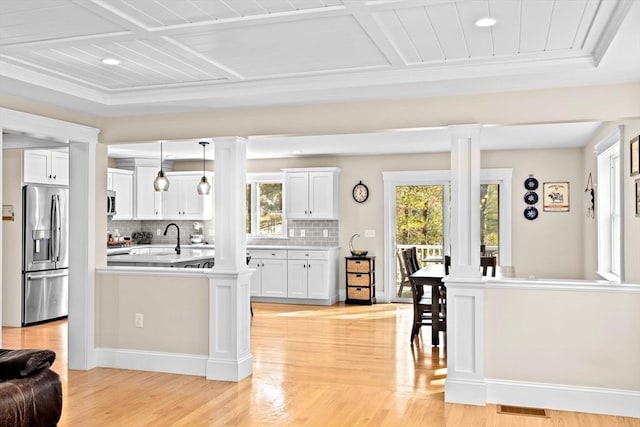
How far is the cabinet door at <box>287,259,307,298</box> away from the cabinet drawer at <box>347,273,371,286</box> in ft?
2.28

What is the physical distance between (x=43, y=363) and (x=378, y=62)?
2.74 m

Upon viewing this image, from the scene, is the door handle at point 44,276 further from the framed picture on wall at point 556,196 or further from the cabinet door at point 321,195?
the framed picture on wall at point 556,196

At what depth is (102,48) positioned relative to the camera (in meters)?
3.46

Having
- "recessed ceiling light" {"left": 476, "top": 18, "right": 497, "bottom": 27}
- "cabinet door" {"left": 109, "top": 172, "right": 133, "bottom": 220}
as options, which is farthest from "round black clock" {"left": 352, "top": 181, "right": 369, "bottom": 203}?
"recessed ceiling light" {"left": 476, "top": 18, "right": 497, "bottom": 27}

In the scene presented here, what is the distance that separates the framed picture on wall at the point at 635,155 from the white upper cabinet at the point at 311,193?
197 inches

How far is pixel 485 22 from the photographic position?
301 cm

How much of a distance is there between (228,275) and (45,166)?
407 centimetres

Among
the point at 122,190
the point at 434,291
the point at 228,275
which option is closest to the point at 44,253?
the point at 122,190

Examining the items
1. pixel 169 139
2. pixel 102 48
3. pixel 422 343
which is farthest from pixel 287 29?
pixel 422 343

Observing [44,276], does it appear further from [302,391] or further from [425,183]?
[425,183]

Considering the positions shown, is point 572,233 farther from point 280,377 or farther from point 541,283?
point 280,377

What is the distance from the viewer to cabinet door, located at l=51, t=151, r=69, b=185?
7676 mm

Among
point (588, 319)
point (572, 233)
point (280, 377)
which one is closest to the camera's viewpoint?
point (588, 319)

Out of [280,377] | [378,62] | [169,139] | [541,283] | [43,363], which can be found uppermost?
[378,62]
